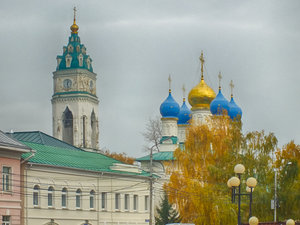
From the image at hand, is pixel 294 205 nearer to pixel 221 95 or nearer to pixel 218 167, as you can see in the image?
pixel 218 167

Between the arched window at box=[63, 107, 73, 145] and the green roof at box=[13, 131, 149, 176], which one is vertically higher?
the arched window at box=[63, 107, 73, 145]

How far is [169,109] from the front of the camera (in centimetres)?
7719

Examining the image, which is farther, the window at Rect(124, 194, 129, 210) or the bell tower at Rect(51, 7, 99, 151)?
the bell tower at Rect(51, 7, 99, 151)

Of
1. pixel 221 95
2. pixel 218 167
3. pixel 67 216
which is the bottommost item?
pixel 67 216

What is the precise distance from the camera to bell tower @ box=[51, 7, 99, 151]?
8988 cm

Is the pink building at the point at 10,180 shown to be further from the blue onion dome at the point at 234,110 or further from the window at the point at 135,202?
the blue onion dome at the point at 234,110

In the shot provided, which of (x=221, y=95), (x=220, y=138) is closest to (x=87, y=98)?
(x=221, y=95)

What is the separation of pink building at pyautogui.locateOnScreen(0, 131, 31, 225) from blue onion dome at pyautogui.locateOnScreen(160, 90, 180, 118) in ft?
138

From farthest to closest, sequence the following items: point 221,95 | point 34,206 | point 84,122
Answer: point 84,122 → point 221,95 → point 34,206

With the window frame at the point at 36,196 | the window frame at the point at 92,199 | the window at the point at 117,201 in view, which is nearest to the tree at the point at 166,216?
the window at the point at 117,201

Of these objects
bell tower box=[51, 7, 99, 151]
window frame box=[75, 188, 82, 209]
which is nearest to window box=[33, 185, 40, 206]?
window frame box=[75, 188, 82, 209]

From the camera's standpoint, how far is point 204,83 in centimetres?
7894

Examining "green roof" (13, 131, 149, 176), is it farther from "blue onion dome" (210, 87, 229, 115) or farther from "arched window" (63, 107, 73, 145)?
"arched window" (63, 107, 73, 145)

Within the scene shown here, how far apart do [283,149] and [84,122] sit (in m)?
47.0
